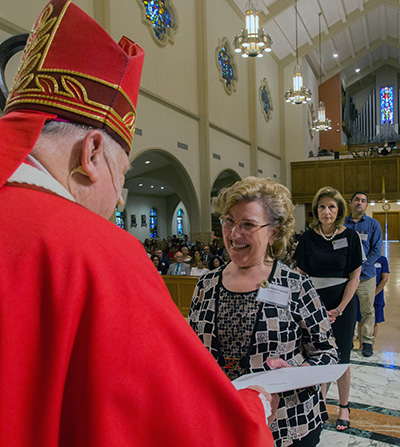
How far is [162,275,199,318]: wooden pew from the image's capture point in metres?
7.08

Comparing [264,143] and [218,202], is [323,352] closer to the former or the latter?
[218,202]

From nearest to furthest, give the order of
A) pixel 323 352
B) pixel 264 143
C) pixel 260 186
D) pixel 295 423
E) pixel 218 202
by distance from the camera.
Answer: pixel 295 423 < pixel 323 352 < pixel 260 186 < pixel 218 202 < pixel 264 143

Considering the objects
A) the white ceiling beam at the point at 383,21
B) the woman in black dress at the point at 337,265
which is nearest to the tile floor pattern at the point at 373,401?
the woman in black dress at the point at 337,265

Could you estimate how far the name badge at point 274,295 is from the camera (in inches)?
64.9

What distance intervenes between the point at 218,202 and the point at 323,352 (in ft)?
2.64

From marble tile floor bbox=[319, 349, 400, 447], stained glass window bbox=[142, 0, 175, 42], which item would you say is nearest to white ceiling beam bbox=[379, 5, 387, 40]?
stained glass window bbox=[142, 0, 175, 42]

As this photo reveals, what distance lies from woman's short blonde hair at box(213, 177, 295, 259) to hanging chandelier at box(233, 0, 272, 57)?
8829mm

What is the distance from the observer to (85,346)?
0.62m

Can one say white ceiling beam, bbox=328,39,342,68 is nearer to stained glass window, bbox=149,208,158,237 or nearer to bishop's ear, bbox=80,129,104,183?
A: stained glass window, bbox=149,208,158,237

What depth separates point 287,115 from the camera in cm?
1978

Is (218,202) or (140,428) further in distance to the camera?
(218,202)

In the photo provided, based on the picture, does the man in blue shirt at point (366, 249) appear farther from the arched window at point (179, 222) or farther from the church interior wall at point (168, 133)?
the arched window at point (179, 222)

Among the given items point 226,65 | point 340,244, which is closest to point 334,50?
point 226,65

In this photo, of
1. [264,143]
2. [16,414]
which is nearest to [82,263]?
[16,414]
